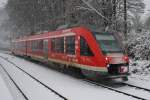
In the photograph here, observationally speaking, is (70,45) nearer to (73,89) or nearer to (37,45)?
(73,89)

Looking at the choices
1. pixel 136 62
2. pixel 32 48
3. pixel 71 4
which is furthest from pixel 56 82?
pixel 32 48

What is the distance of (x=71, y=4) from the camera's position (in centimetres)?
2784

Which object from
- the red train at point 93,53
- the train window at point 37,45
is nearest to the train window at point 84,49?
the red train at point 93,53

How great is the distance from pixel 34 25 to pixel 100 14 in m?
35.6

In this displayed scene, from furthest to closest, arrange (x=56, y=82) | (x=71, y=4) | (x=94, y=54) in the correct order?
(x=71, y=4)
(x=56, y=82)
(x=94, y=54)

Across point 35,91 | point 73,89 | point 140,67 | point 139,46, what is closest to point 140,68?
point 140,67

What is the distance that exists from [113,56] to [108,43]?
1036 mm

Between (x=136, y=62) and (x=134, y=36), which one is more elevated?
(x=134, y=36)

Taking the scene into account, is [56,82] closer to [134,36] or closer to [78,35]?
[78,35]

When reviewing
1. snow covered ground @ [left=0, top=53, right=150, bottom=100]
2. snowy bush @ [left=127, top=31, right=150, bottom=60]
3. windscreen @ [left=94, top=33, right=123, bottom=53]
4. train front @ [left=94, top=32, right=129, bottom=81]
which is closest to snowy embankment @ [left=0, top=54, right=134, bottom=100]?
snow covered ground @ [left=0, top=53, right=150, bottom=100]

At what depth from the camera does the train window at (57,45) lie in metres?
20.1

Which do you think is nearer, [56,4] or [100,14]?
[100,14]

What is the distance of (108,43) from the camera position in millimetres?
15656

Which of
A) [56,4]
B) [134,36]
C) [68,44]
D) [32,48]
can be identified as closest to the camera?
[68,44]
